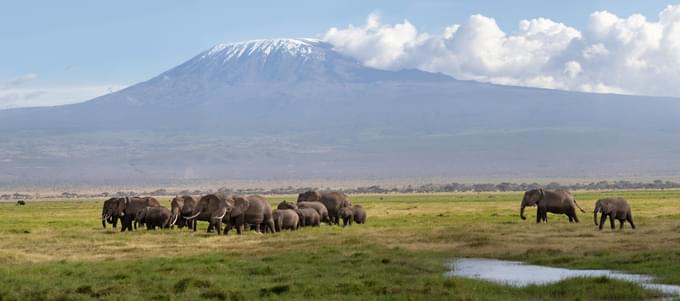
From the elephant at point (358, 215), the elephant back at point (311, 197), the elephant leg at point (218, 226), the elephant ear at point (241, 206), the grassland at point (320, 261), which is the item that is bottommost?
the grassland at point (320, 261)

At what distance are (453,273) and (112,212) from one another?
2267 centimetres

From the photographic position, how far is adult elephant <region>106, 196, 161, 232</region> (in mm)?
42656

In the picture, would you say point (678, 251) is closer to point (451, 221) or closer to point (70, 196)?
point (451, 221)

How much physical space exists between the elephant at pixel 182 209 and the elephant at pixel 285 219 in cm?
367

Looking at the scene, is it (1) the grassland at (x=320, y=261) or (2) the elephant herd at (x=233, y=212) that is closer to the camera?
(1) the grassland at (x=320, y=261)

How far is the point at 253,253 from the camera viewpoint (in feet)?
96.4

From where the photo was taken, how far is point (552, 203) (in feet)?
147

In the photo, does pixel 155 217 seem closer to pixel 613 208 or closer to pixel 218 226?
pixel 218 226

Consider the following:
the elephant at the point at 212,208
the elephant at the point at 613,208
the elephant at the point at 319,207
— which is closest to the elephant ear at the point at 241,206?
the elephant at the point at 212,208

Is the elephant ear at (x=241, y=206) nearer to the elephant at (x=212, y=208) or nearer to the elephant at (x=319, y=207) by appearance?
the elephant at (x=212, y=208)

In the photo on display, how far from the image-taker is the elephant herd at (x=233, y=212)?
38.9m

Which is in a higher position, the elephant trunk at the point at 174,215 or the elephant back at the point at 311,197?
the elephant back at the point at 311,197

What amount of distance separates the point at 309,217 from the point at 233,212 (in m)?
4.95

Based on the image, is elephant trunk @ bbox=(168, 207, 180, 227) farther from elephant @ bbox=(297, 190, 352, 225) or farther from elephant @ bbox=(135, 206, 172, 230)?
elephant @ bbox=(297, 190, 352, 225)
